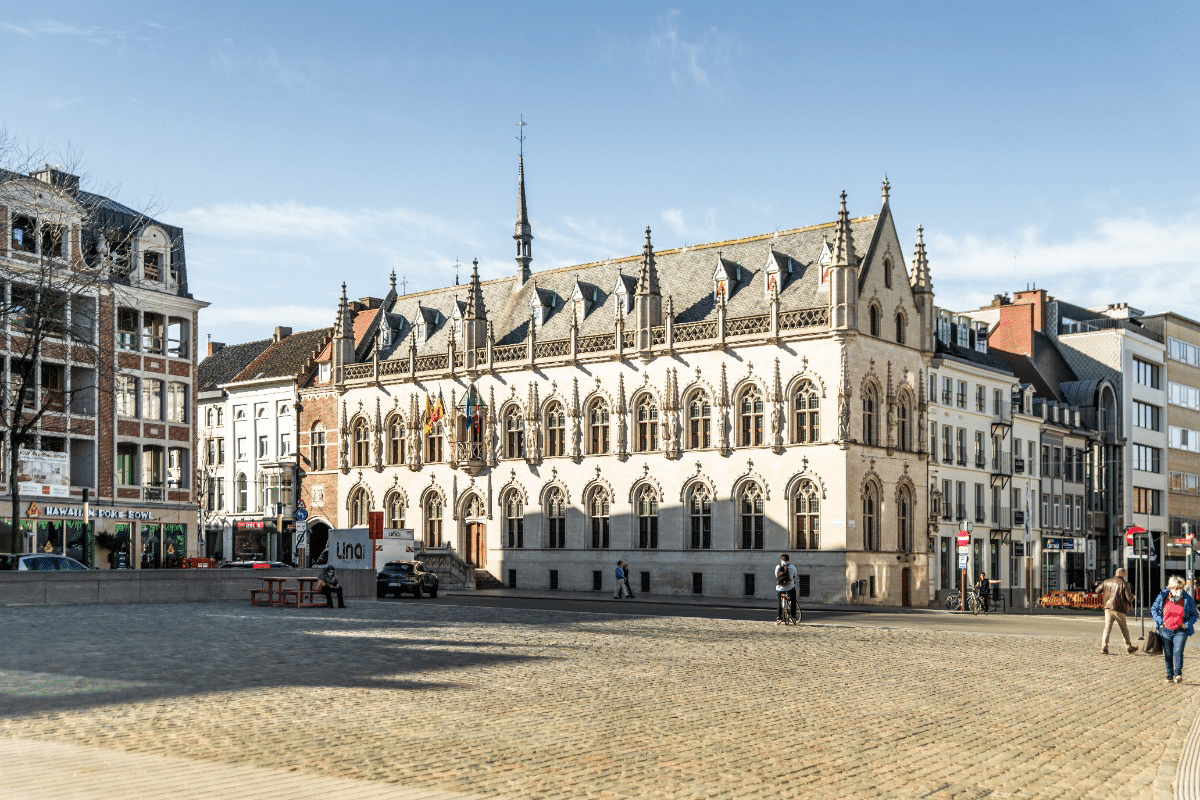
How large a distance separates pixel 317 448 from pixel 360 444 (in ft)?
11.7

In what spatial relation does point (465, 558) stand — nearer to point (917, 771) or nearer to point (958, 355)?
point (958, 355)

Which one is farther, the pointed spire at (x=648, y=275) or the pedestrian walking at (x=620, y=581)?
the pointed spire at (x=648, y=275)

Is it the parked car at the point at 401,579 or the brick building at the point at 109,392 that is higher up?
the brick building at the point at 109,392

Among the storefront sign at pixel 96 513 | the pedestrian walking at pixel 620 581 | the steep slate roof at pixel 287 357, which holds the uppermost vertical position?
the steep slate roof at pixel 287 357

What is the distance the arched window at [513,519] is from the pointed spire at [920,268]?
2209 cm

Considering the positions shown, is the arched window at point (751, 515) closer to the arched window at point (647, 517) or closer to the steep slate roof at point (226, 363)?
the arched window at point (647, 517)

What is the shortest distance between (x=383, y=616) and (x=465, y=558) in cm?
3705

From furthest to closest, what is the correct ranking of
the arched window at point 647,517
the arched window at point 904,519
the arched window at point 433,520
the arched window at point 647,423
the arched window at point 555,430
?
1. the arched window at point 433,520
2. the arched window at point 555,430
3. the arched window at point 647,423
4. the arched window at point 647,517
5. the arched window at point 904,519

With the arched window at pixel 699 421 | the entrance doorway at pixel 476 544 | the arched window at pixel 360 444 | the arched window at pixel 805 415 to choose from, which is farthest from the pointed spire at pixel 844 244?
the arched window at pixel 360 444

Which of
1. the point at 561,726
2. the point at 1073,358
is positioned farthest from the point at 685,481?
the point at 561,726

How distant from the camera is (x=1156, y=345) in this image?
93.2 metres

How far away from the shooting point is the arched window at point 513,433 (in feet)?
236

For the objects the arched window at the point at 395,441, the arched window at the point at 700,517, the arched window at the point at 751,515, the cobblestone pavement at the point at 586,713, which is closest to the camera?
the cobblestone pavement at the point at 586,713

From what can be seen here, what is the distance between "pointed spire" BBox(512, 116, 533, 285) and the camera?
255 feet
